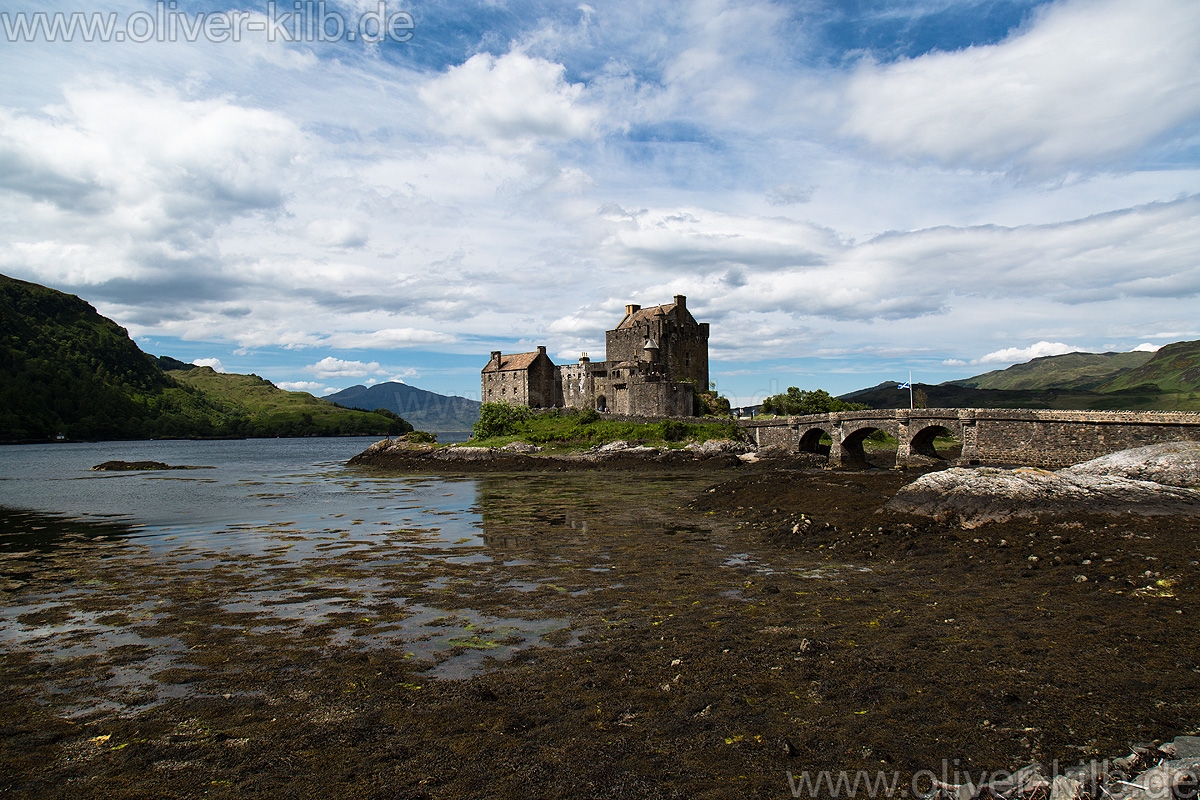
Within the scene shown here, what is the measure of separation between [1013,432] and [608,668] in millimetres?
35565

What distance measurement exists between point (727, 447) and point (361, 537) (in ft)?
134

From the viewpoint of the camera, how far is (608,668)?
318 inches

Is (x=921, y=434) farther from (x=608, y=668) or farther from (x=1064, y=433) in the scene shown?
(x=608, y=668)

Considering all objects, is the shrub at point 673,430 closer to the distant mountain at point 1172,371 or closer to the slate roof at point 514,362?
the slate roof at point 514,362

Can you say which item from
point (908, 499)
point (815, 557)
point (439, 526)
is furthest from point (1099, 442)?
point (439, 526)

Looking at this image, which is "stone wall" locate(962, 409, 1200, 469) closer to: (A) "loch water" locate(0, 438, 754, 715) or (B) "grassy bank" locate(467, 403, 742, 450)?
(A) "loch water" locate(0, 438, 754, 715)

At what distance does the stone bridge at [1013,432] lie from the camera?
28.7 meters

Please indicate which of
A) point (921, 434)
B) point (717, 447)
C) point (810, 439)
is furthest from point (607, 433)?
point (921, 434)

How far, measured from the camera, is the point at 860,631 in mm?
9203

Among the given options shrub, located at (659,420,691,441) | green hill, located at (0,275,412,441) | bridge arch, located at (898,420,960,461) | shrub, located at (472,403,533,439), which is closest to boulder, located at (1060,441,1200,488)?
bridge arch, located at (898,420,960,461)

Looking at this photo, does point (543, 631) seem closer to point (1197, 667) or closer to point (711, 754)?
point (711, 754)

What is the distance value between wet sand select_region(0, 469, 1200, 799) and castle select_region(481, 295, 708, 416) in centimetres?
5352

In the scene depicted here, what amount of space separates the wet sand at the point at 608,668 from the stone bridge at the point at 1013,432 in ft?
66.0

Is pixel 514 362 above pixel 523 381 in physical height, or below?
above
